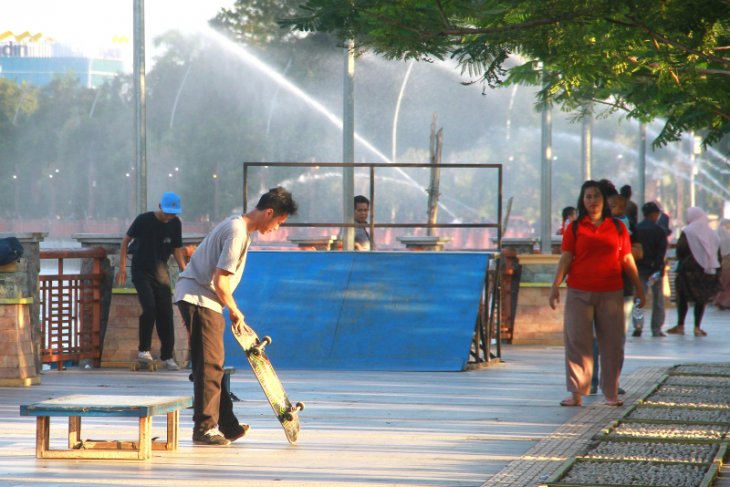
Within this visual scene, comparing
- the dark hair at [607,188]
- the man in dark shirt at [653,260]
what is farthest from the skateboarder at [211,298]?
the man in dark shirt at [653,260]

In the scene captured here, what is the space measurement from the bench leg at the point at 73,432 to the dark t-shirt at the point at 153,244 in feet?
18.5

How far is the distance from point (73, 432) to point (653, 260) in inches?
451

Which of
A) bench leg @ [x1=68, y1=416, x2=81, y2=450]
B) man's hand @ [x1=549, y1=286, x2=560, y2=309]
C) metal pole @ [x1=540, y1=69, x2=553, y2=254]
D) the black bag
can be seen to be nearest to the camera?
bench leg @ [x1=68, y1=416, x2=81, y2=450]

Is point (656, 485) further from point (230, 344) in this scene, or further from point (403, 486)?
point (230, 344)

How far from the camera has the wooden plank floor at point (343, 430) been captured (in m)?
7.63

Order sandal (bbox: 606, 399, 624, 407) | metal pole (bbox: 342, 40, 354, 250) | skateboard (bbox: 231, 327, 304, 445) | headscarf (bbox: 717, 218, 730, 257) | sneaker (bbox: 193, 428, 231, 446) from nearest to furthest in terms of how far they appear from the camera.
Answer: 1. skateboard (bbox: 231, 327, 304, 445)
2. sneaker (bbox: 193, 428, 231, 446)
3. sandal (bbox: 606, 399, 624, 407)
4. metal pole (bbox: 342, 40, 354, 250)
5. headscarf (bbox: 717, 218, 730, 257)

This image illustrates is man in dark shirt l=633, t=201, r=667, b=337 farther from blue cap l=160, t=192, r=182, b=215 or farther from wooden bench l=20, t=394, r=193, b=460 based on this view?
wooden bench l=20, t=394, r=193, b=460

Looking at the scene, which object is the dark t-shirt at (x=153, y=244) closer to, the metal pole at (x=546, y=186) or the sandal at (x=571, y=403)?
the sandal at (x=571, y=403)

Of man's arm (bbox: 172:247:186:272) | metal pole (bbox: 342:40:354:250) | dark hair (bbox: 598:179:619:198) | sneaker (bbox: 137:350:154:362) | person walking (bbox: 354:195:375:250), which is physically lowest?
sneaker (bbox: 137:350:154:362)

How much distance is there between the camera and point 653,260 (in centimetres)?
1830

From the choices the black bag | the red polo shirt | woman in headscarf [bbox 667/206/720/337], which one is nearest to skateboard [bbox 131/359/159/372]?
the black bag

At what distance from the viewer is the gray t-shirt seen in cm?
853

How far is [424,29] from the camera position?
914cm

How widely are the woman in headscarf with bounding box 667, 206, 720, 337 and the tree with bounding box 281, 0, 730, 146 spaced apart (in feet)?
30.7
